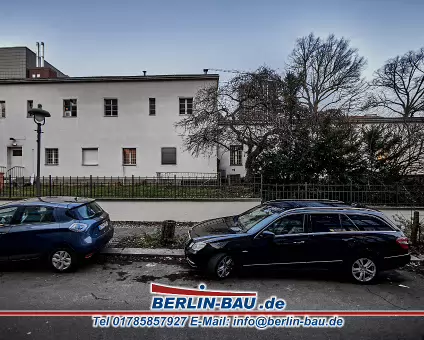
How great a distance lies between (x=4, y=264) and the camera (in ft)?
19.1

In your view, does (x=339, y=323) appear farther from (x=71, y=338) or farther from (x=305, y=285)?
(x=71, y=338)

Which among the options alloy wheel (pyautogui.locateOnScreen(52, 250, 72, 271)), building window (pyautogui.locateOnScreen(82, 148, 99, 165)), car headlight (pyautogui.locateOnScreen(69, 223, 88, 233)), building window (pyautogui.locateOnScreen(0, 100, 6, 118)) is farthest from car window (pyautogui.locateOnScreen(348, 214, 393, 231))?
building window (pyautogui.locateOnScreen(0, 100, 6, 118))

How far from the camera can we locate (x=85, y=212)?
6.02m

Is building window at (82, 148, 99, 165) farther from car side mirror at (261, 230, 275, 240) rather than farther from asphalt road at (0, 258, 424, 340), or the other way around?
car side mirror at (261, 230, 275, 240)

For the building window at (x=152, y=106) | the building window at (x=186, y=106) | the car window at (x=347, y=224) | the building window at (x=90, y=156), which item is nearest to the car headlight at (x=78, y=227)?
the car window at (x=347, y=224)

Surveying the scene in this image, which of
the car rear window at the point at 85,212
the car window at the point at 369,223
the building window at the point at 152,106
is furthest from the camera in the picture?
the building window at the point at 152,106

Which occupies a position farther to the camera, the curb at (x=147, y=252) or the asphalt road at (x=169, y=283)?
the curb at (x=147, y=252)

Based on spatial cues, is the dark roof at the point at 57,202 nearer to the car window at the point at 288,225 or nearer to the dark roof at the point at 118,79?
the car window at the point at 288,225

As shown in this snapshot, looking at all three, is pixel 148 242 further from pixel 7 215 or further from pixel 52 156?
pixel 52 156

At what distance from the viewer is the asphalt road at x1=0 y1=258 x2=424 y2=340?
139 inches

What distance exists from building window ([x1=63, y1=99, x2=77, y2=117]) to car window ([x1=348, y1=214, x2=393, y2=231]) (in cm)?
2086

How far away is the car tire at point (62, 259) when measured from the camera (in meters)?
5.49

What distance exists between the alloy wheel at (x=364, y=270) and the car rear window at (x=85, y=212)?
5.67 metres

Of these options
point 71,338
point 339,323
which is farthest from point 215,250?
point 71,338
